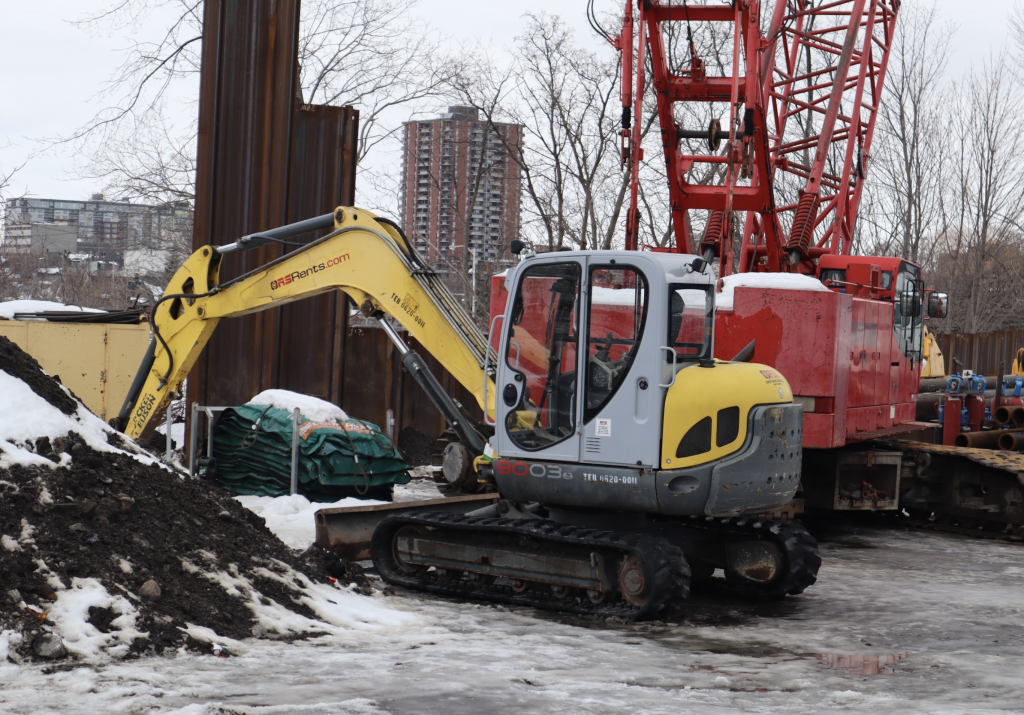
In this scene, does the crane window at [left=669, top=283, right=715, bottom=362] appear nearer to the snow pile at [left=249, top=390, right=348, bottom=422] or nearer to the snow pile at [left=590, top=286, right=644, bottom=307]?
the snow pile at [left=590, top=286, right=644, bottom=307]

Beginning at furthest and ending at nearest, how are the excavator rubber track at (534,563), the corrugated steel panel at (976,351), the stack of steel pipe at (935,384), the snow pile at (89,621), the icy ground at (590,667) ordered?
1. the corrugated steel panel at (976,351)
2. the stack of steel pipe at (935,384)
3. the excavator rubber track at (534,563)
4. the snow pile at (89,621)
5. the icy ground at (590,667)

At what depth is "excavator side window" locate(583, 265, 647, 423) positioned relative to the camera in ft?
24.7

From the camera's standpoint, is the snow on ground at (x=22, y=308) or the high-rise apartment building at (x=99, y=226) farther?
the high-rise apartment building at (x=99, y=226)

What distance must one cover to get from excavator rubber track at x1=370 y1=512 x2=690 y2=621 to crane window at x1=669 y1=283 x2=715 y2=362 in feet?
4.37

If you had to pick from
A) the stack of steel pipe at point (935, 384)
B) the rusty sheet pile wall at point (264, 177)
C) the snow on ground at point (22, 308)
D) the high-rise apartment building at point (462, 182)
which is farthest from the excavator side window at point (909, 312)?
the high-rise apartment building at point (462, 182)

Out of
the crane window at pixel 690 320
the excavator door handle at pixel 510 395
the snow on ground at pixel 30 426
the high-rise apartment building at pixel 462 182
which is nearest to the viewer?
the snow on ground at pixel 30 426

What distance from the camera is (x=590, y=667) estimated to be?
5.94 meters

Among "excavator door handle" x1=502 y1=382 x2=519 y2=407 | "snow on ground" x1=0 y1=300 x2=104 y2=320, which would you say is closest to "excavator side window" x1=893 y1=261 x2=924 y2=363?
"excavator door handle" x1=502 y1=382 x2=519 y2=407

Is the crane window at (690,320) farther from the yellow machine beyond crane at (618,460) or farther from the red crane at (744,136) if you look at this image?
the red crane at (744,136)

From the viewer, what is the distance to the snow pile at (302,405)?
11970 millimetres

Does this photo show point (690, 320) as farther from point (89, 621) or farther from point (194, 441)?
point (194, 441)

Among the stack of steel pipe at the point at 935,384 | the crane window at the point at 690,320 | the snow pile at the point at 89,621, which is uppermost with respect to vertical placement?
the crane window at the point at 690,320

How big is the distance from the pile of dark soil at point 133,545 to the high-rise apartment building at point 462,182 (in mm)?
20591

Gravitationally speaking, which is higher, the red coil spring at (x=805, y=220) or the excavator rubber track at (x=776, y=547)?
the red coil spring at (x=805, y=220)
